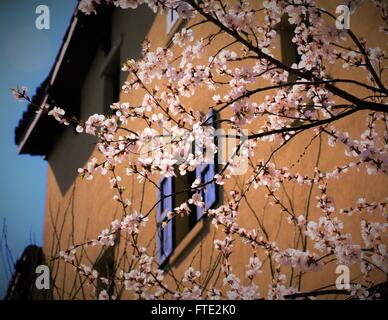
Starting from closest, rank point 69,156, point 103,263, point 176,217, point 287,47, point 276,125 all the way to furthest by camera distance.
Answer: point 276,125
point 287,47
point 176,217
point 103,263
point 69,156

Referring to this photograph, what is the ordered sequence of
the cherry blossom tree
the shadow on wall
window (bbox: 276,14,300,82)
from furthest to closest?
the shadow on wall → window (bbox: 276,14,300,82) → the cherry blossom tree

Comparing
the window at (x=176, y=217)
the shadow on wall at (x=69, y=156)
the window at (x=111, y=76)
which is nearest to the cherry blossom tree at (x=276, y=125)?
the window at (x=176, y=217)

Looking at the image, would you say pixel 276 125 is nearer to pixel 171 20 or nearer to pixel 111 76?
pixel 171 20

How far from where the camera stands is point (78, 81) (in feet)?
46.0

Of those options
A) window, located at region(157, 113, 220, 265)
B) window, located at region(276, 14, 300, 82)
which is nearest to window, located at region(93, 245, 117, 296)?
window, located at region(157, 113, 220, 265)

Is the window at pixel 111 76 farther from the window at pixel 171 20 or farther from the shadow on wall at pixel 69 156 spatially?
the window at pixel 171 20

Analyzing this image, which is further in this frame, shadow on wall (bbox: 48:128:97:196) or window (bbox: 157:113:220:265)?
shadow on wall (bbox: 48:128:97:196)

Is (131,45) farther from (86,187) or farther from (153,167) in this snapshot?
(153,167)

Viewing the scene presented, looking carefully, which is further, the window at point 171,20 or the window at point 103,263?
the window at point 103,263

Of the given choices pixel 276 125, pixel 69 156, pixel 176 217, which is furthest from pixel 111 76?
pixel 276 125

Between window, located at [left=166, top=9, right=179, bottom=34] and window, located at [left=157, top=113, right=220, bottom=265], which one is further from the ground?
→ window, located at [left=166, top=9, right=179, bottom=34]

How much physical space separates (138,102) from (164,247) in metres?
2.87

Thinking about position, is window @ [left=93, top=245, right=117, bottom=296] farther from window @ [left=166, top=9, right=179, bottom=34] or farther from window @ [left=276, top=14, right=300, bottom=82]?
window @ [left=276, top=14, right=300, bottom=82]
